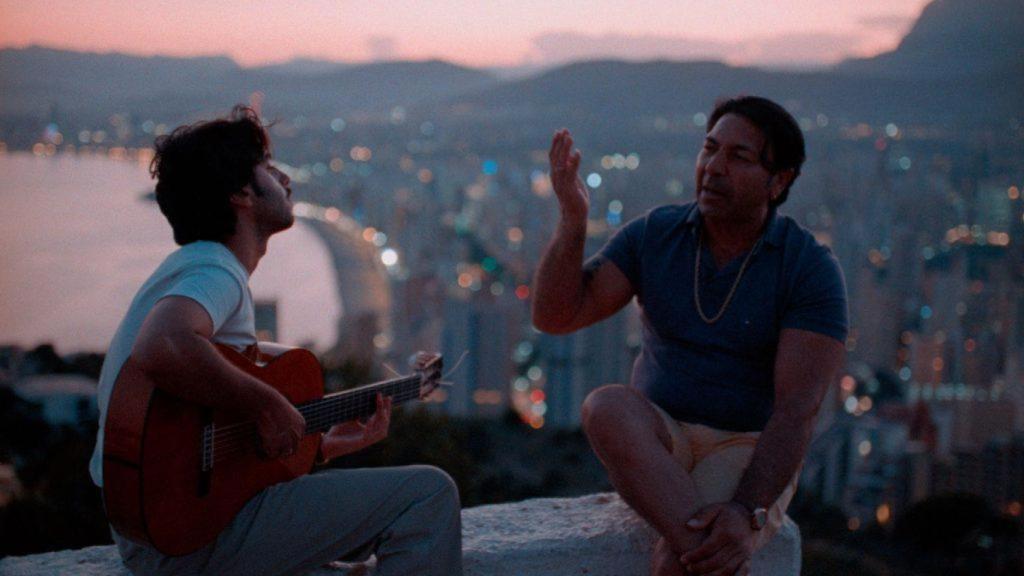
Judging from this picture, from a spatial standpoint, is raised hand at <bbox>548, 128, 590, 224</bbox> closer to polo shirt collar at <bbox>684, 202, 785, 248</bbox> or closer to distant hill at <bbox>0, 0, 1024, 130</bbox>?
polo shirt collar at <bbox>684, 202, 785, 248</bbox>

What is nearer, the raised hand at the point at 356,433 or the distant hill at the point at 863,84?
the raised hand at the point at 356,433

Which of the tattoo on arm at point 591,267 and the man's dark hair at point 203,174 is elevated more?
the man's dark hair at point 203,174

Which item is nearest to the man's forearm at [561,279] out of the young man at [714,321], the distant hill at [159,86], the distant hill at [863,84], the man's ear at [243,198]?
the young man at [714,321]

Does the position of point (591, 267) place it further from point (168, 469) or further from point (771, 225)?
point (168, 469)

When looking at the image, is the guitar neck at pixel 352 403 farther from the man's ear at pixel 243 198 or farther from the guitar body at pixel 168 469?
the man's ear at pixel 243 198

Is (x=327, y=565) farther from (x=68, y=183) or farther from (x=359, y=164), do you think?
(x=359, y=164)

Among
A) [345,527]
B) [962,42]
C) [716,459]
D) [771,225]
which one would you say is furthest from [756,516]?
[962,42]

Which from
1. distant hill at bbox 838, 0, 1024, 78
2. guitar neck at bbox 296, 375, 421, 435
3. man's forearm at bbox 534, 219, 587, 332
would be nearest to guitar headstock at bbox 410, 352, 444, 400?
guitar neck at bbox 296, 375, 421, 435
